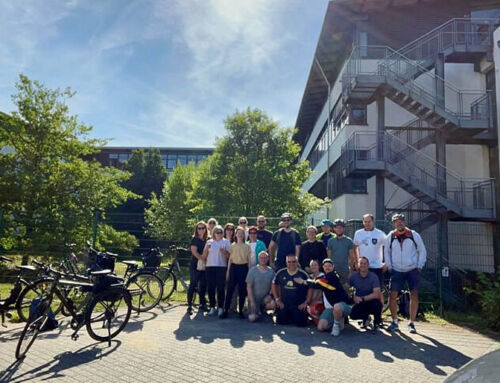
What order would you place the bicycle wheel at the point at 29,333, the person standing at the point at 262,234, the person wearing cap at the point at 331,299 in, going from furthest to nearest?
the person standing at the point at 262,234, the person wearing cap at the point at 331,299, the bicycle wheel at the point at 29,333

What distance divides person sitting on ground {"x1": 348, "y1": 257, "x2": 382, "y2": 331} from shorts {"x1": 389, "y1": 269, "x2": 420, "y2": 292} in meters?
0.35

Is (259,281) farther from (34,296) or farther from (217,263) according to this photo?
(34,296)

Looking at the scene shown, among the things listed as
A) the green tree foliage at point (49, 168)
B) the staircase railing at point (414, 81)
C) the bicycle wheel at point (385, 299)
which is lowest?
the bicycle wheel at point (385, 299)

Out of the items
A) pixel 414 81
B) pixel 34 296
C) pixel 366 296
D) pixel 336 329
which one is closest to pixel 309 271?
pixel 366 296

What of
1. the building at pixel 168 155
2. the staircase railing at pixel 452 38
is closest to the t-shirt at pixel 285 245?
the staircase railing at pixel 452 38

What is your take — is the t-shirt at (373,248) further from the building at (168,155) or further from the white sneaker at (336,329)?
the building at (168,155)

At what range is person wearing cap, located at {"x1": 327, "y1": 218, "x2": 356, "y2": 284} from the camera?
7207 mm

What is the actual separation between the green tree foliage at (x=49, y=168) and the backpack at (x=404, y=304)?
30.4ft

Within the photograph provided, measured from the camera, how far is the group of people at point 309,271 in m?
6.55

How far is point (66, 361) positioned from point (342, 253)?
4.90 meters

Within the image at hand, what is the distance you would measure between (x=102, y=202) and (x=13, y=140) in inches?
145

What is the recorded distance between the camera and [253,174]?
1703 centimetres

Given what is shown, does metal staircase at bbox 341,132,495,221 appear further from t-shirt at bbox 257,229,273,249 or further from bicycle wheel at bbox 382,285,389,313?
t-shirt at bbox 257,229,273,249

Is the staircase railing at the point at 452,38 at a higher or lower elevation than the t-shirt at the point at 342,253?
higher
